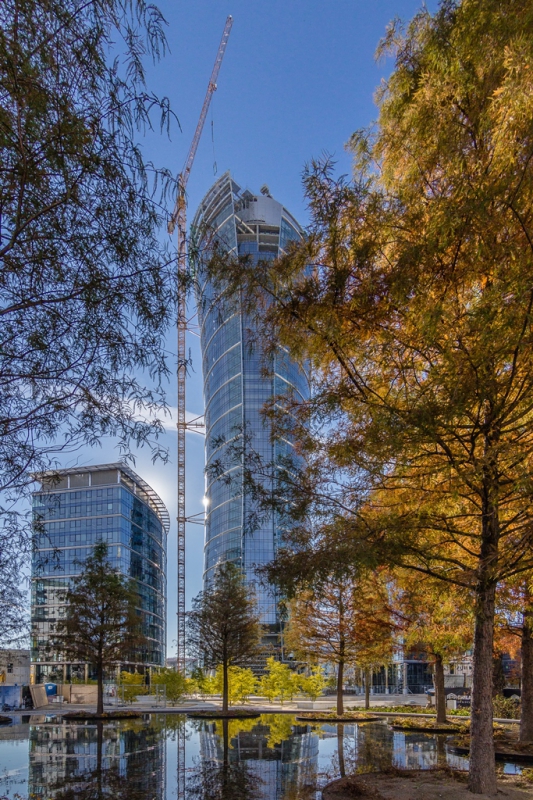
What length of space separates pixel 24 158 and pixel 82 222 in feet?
3.93

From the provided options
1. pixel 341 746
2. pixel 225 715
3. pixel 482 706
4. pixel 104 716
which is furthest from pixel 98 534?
pixel 482 706

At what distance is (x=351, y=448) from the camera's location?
9.58 m

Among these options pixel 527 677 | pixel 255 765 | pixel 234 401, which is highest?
pixel 234 401

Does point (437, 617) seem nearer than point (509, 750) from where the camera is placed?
No

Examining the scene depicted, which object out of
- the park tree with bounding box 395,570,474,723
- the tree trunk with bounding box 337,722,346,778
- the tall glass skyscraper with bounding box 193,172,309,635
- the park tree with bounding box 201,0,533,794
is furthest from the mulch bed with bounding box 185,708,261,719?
the tall glass skyscraper with bounding box 193,172,309,635

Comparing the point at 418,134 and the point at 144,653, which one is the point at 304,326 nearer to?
the point at 418,134

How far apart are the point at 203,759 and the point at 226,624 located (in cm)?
1421

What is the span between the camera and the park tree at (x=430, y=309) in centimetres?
746

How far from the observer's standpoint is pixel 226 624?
2930 centimetres

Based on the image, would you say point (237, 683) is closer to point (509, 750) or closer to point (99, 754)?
point (99, 754)

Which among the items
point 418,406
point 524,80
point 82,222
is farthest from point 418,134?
point 82,222

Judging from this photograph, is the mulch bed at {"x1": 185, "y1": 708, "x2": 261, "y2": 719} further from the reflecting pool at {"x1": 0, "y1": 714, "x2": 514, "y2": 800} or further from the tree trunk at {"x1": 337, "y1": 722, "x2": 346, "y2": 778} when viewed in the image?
the tree trunk at {"x1": 337, "y1": 722, "x2": 346, "y2": 778}

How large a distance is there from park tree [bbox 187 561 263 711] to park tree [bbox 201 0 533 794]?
66.0ft

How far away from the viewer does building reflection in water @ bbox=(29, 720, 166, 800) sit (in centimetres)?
1131
